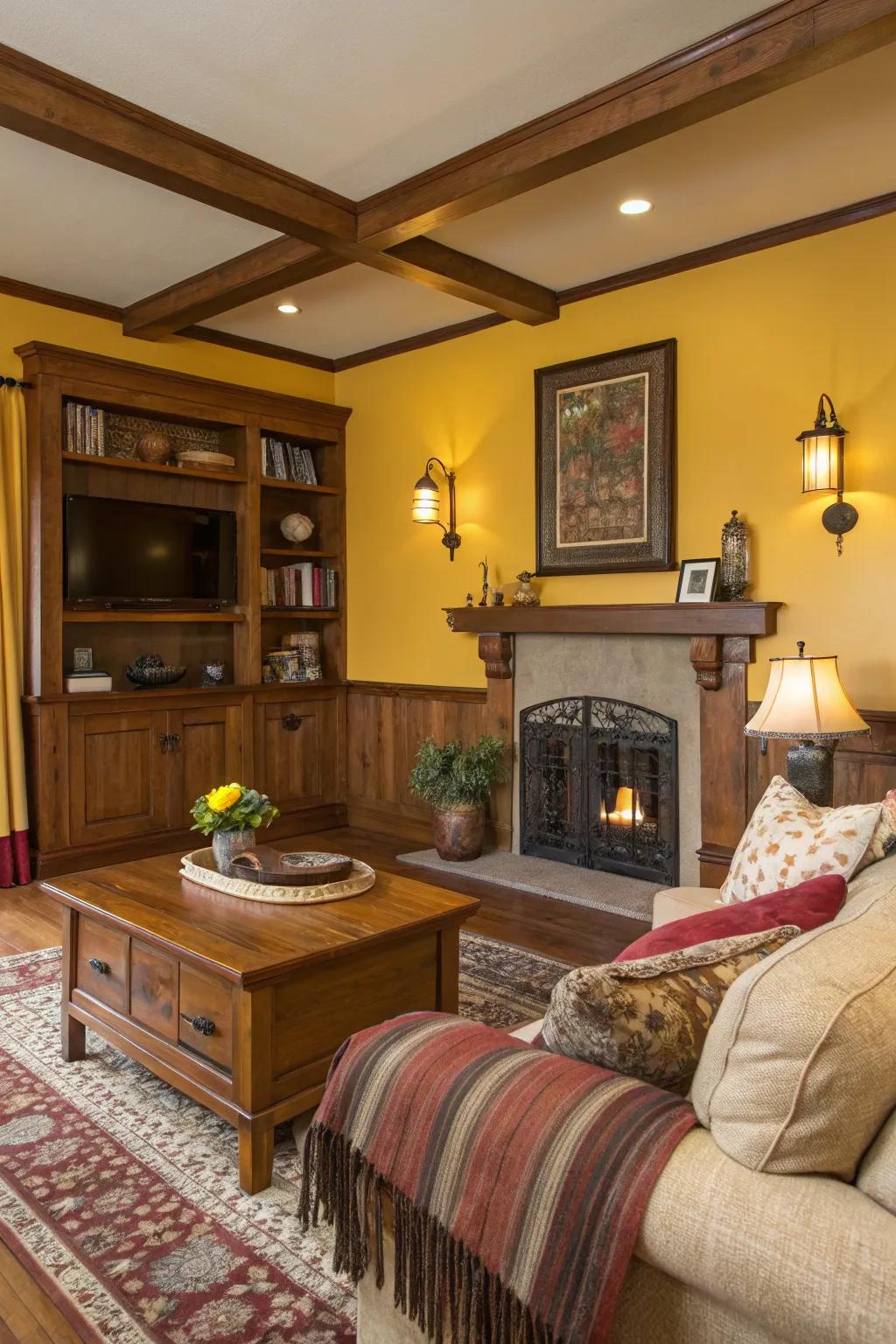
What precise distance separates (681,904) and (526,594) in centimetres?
255

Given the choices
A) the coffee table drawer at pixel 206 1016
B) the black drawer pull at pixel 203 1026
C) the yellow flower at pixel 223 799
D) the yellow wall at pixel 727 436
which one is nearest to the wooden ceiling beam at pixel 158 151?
the yellow wall at pixel 727 436

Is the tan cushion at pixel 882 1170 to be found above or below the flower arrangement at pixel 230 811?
below

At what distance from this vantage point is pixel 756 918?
1590mm

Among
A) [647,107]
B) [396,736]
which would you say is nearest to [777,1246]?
[647,107]

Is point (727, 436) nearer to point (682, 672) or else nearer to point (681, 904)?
point (682, 672)

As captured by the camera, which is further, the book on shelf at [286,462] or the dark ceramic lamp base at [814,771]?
the book on shelf at [286,462]

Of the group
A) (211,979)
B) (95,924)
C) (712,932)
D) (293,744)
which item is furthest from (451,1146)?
(293,744)

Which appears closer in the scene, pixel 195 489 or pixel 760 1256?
pixel 760 1256

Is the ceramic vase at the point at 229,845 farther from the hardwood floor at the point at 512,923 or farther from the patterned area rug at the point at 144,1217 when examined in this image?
the hardwood floor at the point at 512,923

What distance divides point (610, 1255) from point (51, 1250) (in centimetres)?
141

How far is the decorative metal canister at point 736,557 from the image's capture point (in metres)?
4.20

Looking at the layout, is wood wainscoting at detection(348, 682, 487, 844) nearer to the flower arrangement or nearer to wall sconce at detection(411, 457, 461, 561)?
wall sconce at detection(411, 457, 461, 561)

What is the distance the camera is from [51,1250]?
6.34ft

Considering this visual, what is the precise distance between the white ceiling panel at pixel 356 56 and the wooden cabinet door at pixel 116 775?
290cm
